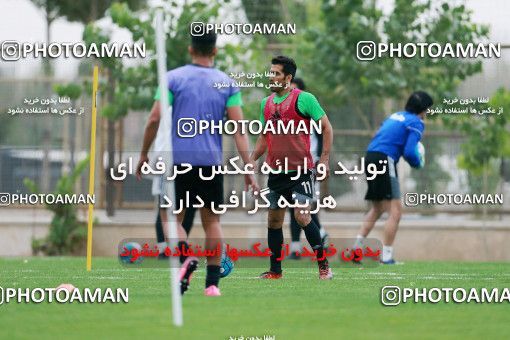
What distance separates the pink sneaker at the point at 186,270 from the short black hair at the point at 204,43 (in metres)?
1.34

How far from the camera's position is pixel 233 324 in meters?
7.54

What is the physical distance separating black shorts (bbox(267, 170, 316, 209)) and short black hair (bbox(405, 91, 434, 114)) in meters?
4.00

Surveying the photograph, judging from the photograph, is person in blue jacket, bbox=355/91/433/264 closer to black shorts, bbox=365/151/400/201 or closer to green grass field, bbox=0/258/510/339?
black shorts, bbox=365/151/400/201

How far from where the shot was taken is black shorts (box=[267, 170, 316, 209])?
11.1 meters

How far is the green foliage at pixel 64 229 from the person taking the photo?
1873 centimetres

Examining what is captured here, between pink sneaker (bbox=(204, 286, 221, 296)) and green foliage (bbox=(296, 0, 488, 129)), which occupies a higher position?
green foliage (bbox=(296, 0, 488, 129))

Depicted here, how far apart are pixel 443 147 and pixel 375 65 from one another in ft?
4.80

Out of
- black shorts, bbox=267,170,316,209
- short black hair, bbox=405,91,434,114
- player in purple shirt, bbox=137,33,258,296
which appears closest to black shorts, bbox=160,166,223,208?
player in purple shirt, bbox=137,33,258,296

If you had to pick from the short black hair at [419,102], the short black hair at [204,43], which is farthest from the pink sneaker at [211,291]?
the short black hair at [419,102]

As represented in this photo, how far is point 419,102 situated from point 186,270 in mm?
6423

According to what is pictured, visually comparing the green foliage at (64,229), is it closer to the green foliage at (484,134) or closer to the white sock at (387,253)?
the green foliage at (484,134)

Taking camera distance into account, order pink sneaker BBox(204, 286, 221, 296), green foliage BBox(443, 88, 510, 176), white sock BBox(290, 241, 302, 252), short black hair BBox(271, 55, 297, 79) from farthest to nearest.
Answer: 1. green foliage BBox(443, 88, 510, 176)
2. white sock BBox(290, 241, 302, 252)
3. short black hair BBox(271, 55, 297, 79)
4. pink sneaker BBox(204, 286, 221, 296)

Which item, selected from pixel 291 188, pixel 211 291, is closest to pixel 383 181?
pixel 291 188

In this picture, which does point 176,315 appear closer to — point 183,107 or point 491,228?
point 183,107
